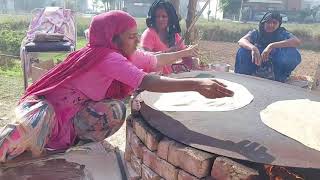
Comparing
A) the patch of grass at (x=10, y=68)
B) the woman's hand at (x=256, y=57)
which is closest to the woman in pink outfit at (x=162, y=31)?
the woman's hand at (x=256, y=57)

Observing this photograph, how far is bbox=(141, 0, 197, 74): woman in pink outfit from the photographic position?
13.6 ft

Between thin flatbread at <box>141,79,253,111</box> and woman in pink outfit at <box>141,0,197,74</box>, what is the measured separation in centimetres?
154

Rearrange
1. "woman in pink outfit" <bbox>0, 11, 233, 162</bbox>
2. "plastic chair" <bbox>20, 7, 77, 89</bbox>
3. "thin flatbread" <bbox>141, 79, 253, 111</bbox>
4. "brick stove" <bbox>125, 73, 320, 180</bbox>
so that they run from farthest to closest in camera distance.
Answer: "plastic chair" <bbox>20, 7, 77, 89</bbox> → "thin flatbread" <bbox>141, 79, 253, 111</bbox> → "woman in pink outfit" <bbox>0, 11, 233, 162</bbox> → "brick stove" <bbox>125, 73, 320, 180</bbox>

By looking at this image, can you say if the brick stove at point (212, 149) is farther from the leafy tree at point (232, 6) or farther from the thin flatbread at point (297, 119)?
the leafy tree at point (232, 6)

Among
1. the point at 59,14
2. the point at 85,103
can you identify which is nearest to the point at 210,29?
the point at 59,14

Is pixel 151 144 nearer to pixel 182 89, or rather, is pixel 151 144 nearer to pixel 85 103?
pixel 182 89

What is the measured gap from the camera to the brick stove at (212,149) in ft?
5.19

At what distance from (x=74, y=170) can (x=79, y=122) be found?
1.03 feet

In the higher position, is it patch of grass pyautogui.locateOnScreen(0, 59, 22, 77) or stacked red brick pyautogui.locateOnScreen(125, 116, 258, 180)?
stacked red brick pyautogui.locateOnScreen(125, 116, 258, 180)

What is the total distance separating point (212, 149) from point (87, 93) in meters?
0.98

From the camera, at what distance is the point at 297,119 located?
2049 millimetres

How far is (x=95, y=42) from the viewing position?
2.25 m

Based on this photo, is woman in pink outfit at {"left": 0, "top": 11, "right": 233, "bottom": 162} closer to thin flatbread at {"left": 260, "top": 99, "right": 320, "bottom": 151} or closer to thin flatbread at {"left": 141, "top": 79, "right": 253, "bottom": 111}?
thin flatbread at {"left": 141, "top": 79, "right": 253, "bottom": 111}

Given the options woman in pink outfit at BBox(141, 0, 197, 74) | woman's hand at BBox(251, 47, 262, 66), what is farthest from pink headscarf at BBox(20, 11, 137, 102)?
woman's hand at BBox(251, 47, 262, 66)
